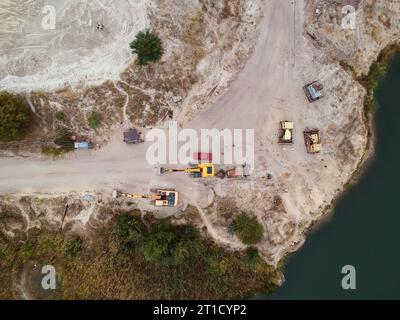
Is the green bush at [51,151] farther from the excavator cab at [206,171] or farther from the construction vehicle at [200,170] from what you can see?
the excavator cab at [206,171]

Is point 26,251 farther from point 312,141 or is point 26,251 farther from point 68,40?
point 312,141

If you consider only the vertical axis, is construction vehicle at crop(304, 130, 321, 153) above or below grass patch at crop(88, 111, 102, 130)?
below

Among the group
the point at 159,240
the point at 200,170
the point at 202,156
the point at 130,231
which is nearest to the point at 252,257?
the point at 159,240

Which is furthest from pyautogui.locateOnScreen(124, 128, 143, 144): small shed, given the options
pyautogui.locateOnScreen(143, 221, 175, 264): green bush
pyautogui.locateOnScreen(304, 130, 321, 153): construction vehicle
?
pyautogui.locateOnScreen(304, 130, 321, 153): construction vehicle

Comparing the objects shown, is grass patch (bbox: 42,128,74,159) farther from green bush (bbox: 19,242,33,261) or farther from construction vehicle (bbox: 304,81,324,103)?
construction vehicle (bbox: 304,81,324,103)

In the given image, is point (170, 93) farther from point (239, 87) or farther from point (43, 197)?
point (43, 197)

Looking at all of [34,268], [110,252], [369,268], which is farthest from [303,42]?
[34,268]
